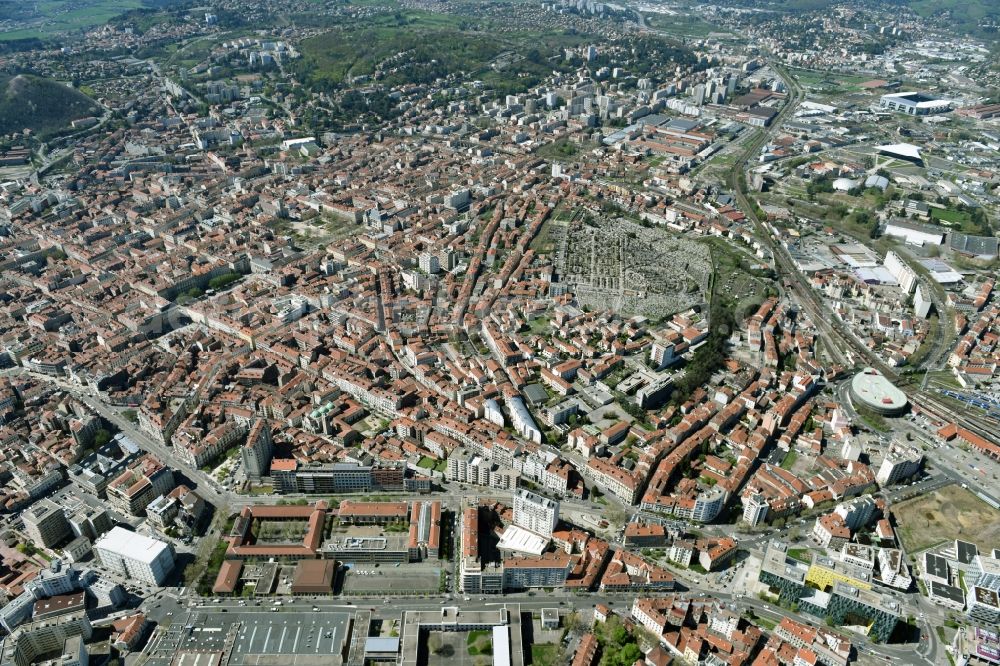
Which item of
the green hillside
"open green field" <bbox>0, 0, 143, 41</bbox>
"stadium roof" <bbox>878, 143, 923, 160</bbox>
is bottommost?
"stadium roof" <bbox>878, 143, 923, 160</bbox>

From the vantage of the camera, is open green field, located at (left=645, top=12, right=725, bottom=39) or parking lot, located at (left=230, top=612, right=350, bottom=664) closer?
parking lot, located at (left=230, top=612, right=350, bottom=664)

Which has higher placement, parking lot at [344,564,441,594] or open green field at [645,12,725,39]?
open green field at [645,12,725,39]

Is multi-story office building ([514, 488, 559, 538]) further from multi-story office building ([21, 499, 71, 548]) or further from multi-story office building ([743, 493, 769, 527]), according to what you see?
multi-story office building ([21, 499, 71, 548])

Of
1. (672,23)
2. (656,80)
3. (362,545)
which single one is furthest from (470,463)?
(672,23)

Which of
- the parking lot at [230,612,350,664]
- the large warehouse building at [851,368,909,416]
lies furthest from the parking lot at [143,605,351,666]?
the large warehouse building at [851,368,909,416]

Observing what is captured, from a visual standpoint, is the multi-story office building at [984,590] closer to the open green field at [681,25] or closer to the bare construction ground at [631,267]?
the bare construction ground at [631,267]

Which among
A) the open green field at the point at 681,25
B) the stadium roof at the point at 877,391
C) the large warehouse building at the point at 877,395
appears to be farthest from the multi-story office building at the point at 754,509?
the open green field at the point at 681,25
